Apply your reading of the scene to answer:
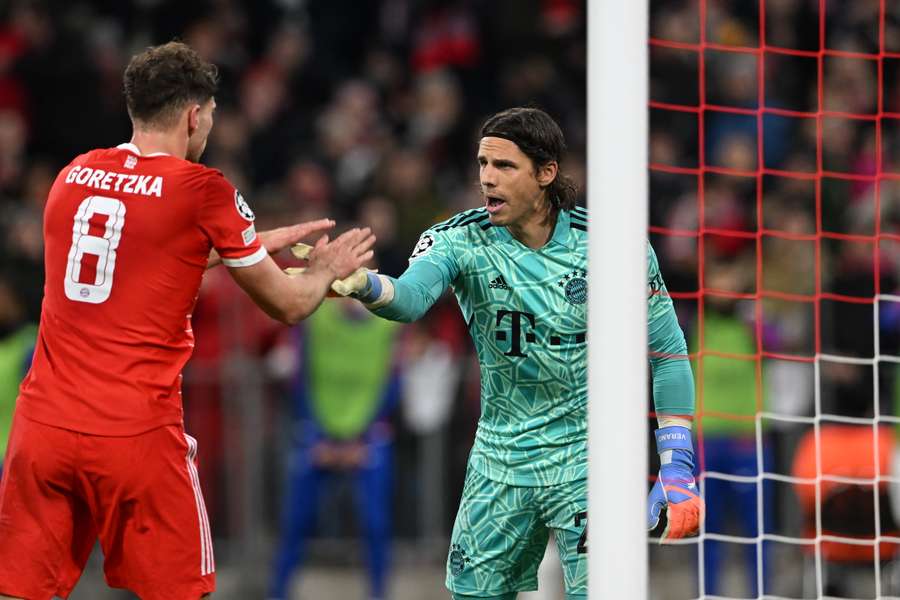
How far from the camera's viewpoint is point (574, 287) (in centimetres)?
540

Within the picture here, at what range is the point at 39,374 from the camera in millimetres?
4863

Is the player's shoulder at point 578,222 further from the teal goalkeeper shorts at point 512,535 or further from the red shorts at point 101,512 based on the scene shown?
the red shorts at point 101,512

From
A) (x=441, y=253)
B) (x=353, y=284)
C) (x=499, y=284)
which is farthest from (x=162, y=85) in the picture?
(x=499, y=284)

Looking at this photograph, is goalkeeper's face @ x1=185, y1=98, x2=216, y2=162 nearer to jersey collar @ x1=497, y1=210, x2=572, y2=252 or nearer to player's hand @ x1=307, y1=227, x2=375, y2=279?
player's hand @ x1=307, y1=227, x2=375, y2=279

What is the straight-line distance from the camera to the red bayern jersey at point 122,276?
4777 mm

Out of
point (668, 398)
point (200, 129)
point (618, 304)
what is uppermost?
point (200, 129)

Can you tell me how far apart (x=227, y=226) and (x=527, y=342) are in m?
1.18

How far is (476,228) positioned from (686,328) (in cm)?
461

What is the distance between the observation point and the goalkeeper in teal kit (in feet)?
17.5

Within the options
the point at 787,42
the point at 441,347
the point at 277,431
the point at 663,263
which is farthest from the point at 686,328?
the point at 787,42

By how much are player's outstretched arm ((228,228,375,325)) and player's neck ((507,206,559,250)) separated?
623 millimetres

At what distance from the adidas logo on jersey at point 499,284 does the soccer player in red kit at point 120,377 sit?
0.85m

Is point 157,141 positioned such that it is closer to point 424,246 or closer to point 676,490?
point 424,246

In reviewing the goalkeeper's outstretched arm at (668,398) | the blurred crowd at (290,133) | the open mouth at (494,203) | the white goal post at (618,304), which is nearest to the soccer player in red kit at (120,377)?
the open mouth at (494,203)
